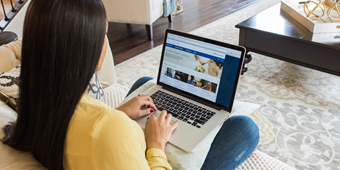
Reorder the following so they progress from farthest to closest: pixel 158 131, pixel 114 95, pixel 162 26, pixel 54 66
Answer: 1. pixel 162 26
2. pixel 114 95
3. pixel 158 131
4. pixel 54 66

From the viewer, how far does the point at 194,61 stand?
3.36 ft

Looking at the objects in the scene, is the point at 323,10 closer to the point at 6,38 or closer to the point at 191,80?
the point at 191,80

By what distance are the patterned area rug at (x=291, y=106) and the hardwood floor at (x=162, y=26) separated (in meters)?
0.26

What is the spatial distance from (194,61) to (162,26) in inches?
106

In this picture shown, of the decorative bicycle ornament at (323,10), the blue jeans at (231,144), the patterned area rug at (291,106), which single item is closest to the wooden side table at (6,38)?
the patterned area rug at (291,106)

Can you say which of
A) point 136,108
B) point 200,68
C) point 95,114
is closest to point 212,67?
point 200,68

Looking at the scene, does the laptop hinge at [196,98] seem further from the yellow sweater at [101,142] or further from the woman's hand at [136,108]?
the yellow sweater at [101,142]

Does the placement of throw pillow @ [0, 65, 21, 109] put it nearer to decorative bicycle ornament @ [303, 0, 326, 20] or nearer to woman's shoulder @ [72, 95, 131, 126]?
woman's shoulder @ [72, 95, 131, 126]

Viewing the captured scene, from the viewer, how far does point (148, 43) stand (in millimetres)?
3070

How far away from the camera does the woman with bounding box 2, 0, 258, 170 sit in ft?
1.72

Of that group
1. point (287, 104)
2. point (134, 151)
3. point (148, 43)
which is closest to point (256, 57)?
point (287, 104)

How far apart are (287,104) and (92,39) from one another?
66.7 inches

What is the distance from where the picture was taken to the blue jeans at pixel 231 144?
88 cm

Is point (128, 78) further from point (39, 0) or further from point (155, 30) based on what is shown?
point (39, 0)
